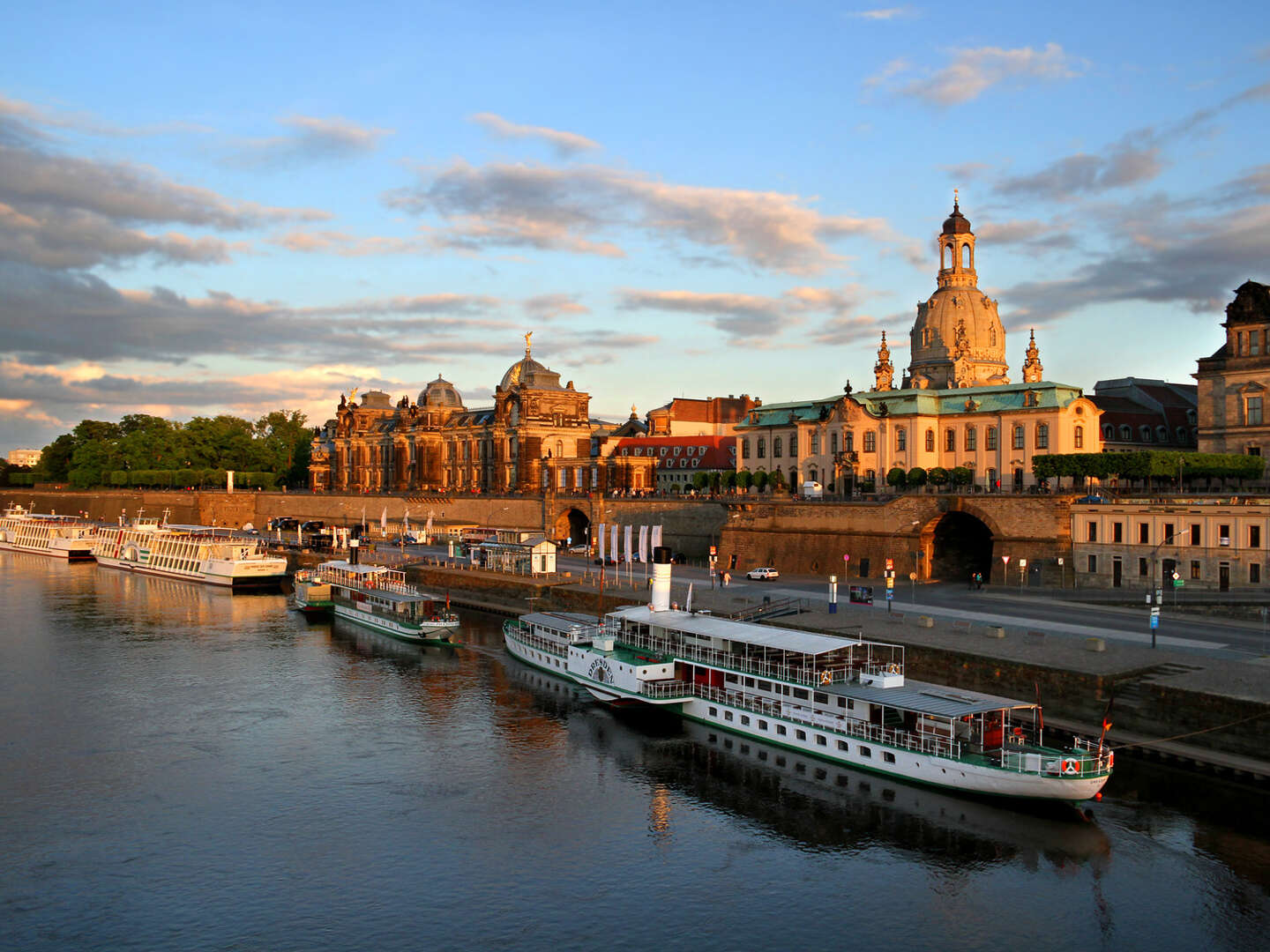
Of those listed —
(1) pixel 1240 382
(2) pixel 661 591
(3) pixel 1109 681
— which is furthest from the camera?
(1) pixel 1240 382

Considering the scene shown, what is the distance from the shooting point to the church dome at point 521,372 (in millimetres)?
143750

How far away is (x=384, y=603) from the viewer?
7456 centimetres

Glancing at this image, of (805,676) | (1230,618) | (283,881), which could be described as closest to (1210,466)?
(1230,618)

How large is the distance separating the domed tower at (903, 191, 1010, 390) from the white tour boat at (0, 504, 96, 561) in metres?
103

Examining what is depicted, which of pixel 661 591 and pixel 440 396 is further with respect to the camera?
pixel 440 396

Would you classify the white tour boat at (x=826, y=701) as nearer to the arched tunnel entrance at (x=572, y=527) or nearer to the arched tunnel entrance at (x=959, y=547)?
the arched tunnel entrance at (x=959, y=547)

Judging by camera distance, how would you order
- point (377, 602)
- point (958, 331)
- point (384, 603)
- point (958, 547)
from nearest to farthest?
point (384, 603)
point (377, 602)
point (958, 547)
point (958, 331)

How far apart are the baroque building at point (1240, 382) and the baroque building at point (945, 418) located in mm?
7931

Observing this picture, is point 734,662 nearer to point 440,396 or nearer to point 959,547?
point 959,547

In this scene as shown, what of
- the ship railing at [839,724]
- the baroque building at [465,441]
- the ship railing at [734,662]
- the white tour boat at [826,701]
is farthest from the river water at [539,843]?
the baroque building at [465,441]

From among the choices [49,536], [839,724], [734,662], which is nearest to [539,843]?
[839,724]

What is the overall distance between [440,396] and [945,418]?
9422 centimetres

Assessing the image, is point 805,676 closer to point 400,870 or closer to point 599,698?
point 599,698

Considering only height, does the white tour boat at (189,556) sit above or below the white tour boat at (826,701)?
above
